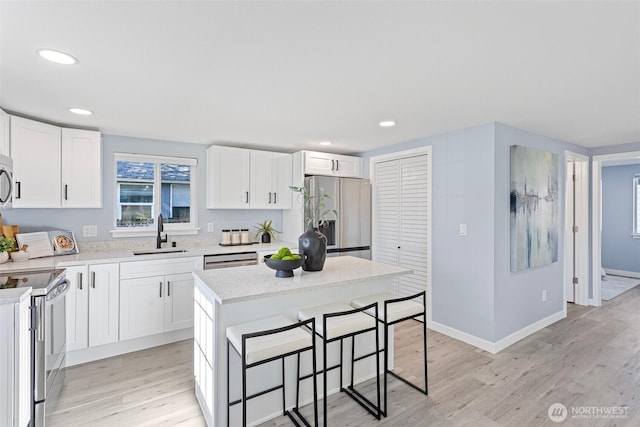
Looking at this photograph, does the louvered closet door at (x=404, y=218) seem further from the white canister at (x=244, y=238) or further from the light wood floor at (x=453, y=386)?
the white canister at (x=244, y=238)

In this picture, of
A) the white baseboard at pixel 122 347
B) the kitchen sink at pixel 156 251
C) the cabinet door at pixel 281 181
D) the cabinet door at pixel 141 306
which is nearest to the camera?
the white baseboard at pixel 122 347

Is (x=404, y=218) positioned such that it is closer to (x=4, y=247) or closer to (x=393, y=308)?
(x=393, y=308)

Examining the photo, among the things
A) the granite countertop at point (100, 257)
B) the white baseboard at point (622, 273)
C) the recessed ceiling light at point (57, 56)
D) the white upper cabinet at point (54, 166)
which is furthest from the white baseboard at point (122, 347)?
the white baseboard at point (622, 273)

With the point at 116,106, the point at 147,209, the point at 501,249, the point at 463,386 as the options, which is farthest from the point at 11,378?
the point at 501,249

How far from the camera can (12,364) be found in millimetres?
1674

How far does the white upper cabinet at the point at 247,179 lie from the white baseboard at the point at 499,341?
245cm

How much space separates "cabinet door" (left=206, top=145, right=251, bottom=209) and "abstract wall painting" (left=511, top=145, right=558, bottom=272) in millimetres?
3069

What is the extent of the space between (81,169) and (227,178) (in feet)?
4.83

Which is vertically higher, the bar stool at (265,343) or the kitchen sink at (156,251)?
the kitchen sink at (156,251)

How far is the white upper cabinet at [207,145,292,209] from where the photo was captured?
153 inches

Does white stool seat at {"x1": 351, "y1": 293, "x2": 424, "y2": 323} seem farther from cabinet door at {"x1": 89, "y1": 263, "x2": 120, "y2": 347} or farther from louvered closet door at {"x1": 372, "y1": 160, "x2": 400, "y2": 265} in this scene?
cabinet door at {"x1": 89, "y1": 263, "x2": 120, "y2": 347}

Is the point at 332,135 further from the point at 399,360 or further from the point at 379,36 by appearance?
the point at 399,360

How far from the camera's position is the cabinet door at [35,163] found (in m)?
2.73

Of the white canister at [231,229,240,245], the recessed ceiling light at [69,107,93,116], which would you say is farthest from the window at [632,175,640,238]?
the recessed ceiling light at [69,107,93,116]
